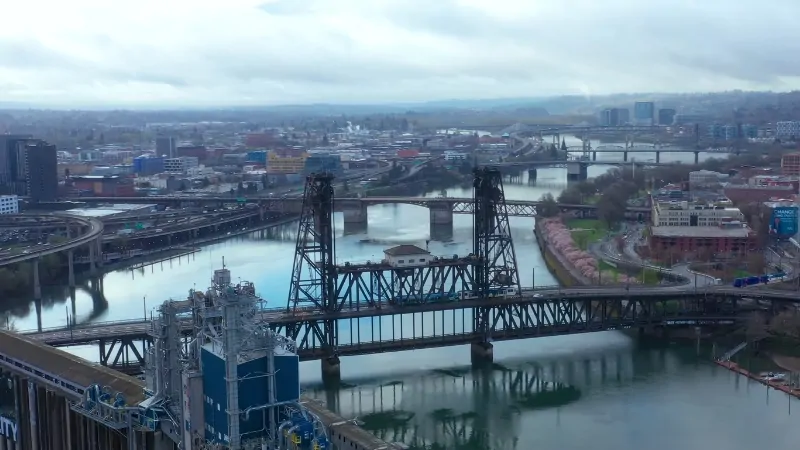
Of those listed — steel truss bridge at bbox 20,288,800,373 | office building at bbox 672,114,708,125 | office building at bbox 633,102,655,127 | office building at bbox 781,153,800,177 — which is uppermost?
office building at bbox 633,102,655,127

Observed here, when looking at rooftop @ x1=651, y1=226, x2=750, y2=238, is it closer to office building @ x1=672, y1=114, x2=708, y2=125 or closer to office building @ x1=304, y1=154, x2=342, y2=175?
office building @ x1=304, y1=154, x2=342, y2=175

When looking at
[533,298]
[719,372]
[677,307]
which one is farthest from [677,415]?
[677,307]

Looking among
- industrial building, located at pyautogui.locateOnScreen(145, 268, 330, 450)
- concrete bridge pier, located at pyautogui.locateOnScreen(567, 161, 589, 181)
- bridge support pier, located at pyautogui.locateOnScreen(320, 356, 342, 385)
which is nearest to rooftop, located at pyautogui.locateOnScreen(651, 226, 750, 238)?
bridge support pier, located at pyautogui.locateOnScreen(320, 356, 342, 385)

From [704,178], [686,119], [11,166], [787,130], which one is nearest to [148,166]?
[11,166]

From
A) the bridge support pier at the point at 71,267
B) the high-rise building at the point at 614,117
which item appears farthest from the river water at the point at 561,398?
the high-rise building at the point at 614,117

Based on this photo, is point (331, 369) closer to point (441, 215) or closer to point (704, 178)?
point (441, 215)
